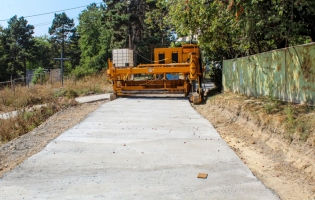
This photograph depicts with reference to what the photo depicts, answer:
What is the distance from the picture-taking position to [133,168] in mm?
4848

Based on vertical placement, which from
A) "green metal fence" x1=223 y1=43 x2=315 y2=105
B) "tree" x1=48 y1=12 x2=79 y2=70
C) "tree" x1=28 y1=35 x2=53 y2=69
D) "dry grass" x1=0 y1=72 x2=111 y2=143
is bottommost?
"dry grass" x1=0 y1=72 x2=111 y2=143

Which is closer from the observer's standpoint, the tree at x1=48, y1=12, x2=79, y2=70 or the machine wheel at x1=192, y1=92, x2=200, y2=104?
the machine wheel at x1=192, y1=92, x2=200, y2=104

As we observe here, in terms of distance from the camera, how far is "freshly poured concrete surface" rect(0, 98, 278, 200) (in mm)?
3902

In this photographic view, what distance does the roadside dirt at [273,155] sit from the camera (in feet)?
13.4

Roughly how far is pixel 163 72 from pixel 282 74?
7195 mm

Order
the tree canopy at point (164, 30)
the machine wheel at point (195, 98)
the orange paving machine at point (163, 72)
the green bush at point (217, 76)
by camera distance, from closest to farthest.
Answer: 1. the tree canopy at point (164, 30)
2. the machine wheel at point (195, 98)
3. the orange paving machine at point (163, 72)
4. the green bush at point (217, 76)

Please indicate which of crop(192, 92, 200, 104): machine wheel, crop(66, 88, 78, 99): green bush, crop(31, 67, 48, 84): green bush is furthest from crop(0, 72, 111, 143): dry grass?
crop(192, 92, 200, 104): machine wheel

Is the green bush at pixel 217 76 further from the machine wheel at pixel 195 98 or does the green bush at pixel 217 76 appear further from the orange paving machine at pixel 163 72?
the machine wheel at pixel 195 98

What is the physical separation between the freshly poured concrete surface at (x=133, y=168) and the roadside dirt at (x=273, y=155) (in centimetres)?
30

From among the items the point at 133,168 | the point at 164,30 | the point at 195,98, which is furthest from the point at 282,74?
the point at 164,30

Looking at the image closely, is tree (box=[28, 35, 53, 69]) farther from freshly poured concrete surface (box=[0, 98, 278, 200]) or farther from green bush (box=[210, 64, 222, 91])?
freshly poured concrete surface (box=[0, 98, 278, 200])

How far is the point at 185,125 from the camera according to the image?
27.1 ft

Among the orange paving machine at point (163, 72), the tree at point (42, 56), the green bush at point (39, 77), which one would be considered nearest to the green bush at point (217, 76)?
the orange paving machine at point (163, 72)

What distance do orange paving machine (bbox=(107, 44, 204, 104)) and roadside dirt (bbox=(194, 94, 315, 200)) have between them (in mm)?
5777
